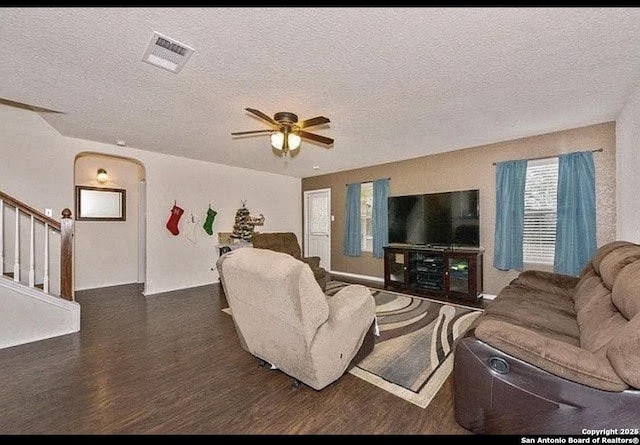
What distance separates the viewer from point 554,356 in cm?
121

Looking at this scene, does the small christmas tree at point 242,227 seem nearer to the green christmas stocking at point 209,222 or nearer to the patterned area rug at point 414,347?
the green christmas stocking at point 209,222

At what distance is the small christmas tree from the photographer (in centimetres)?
531

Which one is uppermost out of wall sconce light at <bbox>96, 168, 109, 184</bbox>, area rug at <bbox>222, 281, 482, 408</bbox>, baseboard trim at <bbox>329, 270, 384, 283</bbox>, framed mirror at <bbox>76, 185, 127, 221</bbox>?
wall sconce light at <bbox>96, 168, 109, 184</bbox>

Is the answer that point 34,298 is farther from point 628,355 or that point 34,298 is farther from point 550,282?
point 550,282

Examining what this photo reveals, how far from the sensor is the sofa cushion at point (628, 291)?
54.8 inches

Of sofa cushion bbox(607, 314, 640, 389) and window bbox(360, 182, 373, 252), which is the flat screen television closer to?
window bbox(360, 182, 373, 252)

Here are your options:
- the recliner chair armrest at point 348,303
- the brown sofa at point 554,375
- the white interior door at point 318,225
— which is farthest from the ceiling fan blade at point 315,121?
the white interior door at point 318,225

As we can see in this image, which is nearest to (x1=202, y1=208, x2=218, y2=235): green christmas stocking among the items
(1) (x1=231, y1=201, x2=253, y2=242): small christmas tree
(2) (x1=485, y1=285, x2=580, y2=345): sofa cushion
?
(1) (x1=231, y1=201, x2=253, y2=242): small christmas tree

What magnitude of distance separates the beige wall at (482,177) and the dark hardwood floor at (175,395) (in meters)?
3.12

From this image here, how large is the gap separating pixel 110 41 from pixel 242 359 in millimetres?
2536

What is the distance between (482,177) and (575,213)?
1221mm

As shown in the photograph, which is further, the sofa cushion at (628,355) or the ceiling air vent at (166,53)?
the ceiling air vent at (166,53)

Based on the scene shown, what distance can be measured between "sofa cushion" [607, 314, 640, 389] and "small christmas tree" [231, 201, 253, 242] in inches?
192

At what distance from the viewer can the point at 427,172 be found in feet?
15.9
